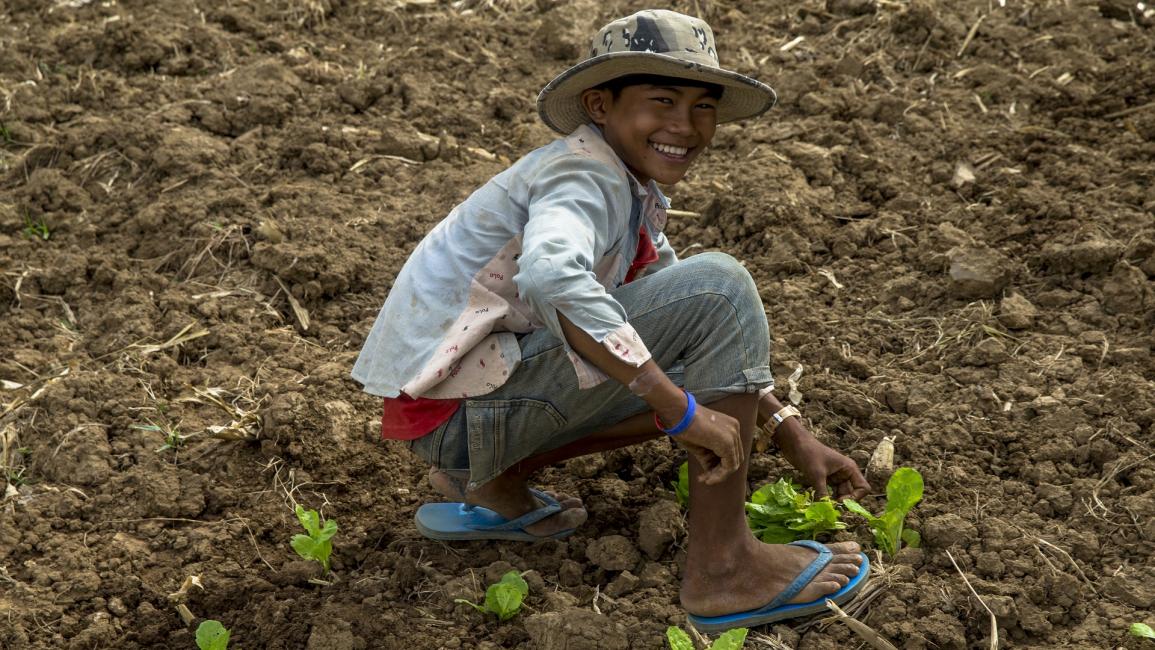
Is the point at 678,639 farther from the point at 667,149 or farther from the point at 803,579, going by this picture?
the point at 667,149

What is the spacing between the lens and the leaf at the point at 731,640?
278cm

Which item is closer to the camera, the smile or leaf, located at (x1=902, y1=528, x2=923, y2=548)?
the smile

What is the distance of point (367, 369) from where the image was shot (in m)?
3.16

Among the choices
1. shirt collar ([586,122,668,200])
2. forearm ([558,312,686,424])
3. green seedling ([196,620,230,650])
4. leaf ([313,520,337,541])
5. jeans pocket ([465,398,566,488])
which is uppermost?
shirt collar ([586,122,668,200])

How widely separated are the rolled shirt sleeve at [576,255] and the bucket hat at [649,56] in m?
0.21

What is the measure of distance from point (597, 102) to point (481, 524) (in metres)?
1.16

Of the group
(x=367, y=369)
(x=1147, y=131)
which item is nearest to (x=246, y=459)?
(x=367, y=369)

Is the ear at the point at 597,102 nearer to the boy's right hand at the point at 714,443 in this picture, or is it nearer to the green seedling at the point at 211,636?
the boy's right hand at the point at 714,443

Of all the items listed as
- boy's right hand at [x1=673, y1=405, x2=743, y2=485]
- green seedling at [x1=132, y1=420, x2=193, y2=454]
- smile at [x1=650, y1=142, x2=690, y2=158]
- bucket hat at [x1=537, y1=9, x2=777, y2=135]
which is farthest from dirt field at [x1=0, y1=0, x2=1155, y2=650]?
bucket hat at [x1=537, y1=9, x2=777, y2=135]

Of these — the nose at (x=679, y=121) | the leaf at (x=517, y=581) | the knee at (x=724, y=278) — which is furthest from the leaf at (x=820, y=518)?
the nose at (x=679, y=121)

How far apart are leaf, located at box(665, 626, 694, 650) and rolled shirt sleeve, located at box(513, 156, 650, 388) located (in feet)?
1.95

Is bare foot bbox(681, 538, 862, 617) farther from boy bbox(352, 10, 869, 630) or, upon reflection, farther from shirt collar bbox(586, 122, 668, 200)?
shirt collar bbox(586, 122, 668, 200)

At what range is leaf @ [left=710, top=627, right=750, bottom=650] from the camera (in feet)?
9.11

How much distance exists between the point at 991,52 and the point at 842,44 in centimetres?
60
